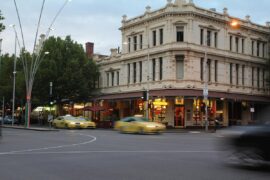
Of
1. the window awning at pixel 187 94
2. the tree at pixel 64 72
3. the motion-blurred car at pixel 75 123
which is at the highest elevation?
the tree at pixel 64 72

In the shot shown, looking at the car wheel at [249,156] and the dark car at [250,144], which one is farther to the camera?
the car wheel at [249,156]

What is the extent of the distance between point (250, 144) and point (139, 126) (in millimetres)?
23394

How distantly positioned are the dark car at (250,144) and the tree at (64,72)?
152 ft

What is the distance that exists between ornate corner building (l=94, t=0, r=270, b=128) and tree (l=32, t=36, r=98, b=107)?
3.21m

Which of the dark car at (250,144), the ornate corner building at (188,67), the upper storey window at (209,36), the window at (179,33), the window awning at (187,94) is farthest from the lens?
the upper storey window at (209,36)

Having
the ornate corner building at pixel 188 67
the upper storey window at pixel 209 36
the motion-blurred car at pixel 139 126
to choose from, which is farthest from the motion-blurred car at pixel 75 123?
the upper storey window at pixel 209 36

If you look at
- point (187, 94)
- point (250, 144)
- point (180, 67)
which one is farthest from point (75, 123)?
point (250, 144)

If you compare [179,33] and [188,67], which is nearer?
[188,67]

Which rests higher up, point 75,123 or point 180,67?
point 180,67

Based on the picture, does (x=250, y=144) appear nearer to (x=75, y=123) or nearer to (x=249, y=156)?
(x=249, y=156)

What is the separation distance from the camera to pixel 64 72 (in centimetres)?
5791

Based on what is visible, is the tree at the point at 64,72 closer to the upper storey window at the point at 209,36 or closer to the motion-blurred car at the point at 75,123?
the motion-blurred car at the point at 75,123

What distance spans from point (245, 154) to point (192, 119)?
3895 centimetres

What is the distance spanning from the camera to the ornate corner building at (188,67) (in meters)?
50.3
